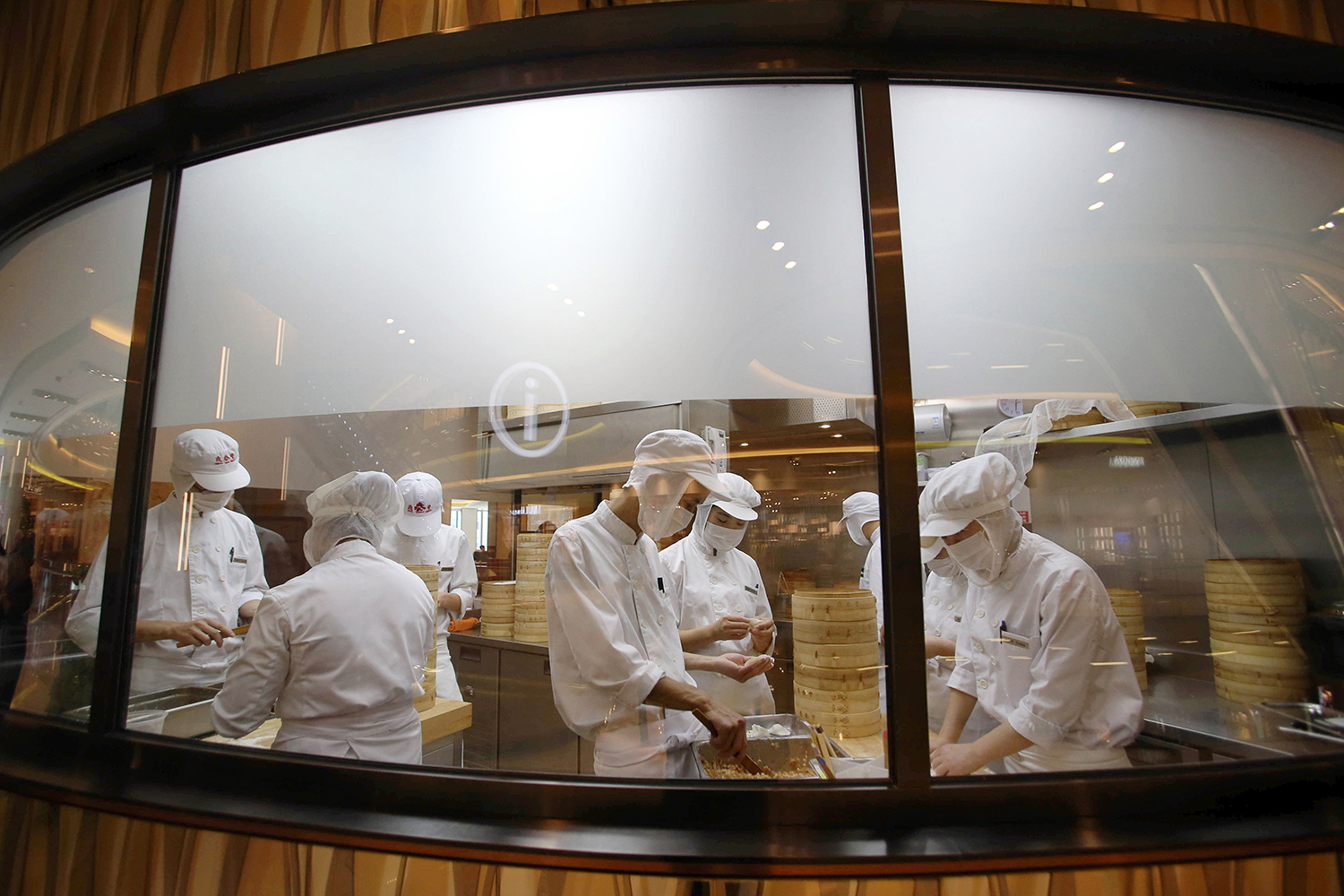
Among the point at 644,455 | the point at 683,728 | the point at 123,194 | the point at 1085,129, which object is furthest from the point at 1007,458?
the point at 123,194

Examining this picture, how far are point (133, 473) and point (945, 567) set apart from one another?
82.2 inches

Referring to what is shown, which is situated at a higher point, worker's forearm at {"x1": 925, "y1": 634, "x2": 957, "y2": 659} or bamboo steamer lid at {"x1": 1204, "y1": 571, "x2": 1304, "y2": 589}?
bamboo steamer lid at {"x1": 1204, "y1": 571, "x2": 1304, "y2": 589}

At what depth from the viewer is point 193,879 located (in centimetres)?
112

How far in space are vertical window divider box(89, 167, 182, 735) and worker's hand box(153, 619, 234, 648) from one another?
0.46 feet

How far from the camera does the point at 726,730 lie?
1.33 meters

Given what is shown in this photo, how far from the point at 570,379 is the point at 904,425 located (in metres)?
0.74

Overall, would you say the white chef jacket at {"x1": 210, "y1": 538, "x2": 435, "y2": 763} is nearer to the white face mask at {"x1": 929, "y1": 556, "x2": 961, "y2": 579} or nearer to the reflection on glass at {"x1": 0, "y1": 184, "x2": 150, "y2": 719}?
→ the reflection on glass at {"x1": 0, "y1": 184, "x2": 150, "y2": 719}

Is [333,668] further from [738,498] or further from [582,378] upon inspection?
[738,498]

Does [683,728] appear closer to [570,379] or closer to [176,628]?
[570,379]

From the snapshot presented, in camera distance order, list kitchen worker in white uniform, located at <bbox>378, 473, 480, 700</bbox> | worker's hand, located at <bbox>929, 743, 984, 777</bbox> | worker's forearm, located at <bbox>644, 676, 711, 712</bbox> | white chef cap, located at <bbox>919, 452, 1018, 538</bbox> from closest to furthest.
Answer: worker's hand, located at <bbox>929, 743, 984, 777</bbox> → worker's forearm, located at <bbox>644, 676, 711, 712</bbox> → white chef cap, located at <bbox>919, 452, 1018, 538</bbox> → kitchen worker in white uniform, located at <bbox>378, 473, 480, 700</bbox>

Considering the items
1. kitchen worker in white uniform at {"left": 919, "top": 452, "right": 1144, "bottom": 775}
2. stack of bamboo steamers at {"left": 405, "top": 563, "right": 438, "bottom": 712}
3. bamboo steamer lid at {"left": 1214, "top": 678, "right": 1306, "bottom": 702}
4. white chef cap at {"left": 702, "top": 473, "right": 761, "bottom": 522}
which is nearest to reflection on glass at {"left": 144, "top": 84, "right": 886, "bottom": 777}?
white chef cap at {"left": 702, "top": 473, "right": 761, "bottom": 522}

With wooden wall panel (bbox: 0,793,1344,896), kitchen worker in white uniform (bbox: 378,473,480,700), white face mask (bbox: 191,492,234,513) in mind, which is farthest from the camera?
kitchen worker in white uniform (bbox: 378,473,480,700)

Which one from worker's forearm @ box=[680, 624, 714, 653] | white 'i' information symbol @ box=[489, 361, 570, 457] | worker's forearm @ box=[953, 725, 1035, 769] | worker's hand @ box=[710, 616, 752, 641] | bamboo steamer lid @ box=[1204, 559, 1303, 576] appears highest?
white 'i' information symbol @ box=[489, 361, 570, 457]

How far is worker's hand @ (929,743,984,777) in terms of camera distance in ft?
3.45
